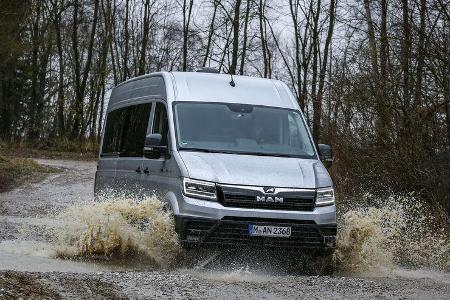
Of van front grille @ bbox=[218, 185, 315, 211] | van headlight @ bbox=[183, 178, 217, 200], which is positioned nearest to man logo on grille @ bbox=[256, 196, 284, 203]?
van front grille @ bbox=[218, 185, 315, 211]

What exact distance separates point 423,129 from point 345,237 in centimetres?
615

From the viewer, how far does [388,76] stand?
16453 millimetres

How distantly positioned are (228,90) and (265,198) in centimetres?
233

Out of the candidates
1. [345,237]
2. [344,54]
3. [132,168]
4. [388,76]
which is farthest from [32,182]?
[345,237]

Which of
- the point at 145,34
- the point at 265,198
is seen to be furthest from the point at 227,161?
the point at 145,34

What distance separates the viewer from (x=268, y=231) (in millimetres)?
8766

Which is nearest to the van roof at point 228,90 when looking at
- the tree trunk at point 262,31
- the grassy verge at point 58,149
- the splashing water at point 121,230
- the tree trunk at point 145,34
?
the splashing water at point 121,230

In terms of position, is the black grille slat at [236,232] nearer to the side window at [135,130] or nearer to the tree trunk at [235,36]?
the side window at [135,130]

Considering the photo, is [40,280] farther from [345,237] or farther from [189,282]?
[345,237]

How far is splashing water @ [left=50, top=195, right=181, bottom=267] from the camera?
9180 millimetres

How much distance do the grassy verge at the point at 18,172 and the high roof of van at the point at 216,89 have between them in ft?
41.0

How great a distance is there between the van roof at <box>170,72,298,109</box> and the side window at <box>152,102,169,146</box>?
289 millimetres

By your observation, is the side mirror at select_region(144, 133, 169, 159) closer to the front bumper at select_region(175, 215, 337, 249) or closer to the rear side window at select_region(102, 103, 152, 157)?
the rear side window at select_region(102, 103, 152, 157)

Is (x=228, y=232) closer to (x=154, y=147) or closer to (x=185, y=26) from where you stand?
(x=154, y=147)
